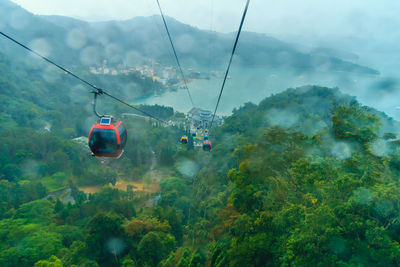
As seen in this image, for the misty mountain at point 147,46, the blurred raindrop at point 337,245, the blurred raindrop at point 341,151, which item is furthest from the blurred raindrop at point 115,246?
the misty mountain at point 147,46

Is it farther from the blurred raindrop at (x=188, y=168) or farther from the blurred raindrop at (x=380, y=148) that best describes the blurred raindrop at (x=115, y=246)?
the blurred raindrop at (x=188, y=168)

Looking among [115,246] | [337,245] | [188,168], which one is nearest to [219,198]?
[115,246]

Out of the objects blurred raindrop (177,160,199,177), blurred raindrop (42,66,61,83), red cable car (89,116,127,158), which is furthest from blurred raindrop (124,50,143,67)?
red cable car (89,116,127,158)

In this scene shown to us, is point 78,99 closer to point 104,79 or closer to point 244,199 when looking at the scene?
point 104,79

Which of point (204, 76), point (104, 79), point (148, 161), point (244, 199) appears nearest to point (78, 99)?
point (104, 79)

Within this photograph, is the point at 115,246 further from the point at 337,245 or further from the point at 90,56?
the point at 90,56

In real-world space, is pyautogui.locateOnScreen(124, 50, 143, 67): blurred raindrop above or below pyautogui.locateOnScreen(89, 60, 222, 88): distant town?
above

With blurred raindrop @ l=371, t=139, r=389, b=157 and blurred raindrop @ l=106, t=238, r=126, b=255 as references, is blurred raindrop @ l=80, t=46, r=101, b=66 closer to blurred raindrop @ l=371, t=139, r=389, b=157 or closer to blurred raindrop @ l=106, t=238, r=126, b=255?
blurred raindrop @ l=106, t=238, r=126, b=255
